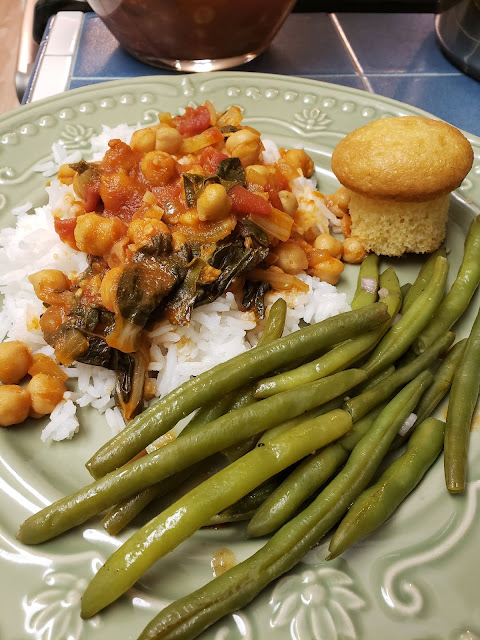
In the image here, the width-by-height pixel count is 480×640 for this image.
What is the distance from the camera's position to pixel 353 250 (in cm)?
325

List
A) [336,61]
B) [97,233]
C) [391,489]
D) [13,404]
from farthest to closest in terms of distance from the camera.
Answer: [336,61] < [97,233] < [13,404] < [391,489]

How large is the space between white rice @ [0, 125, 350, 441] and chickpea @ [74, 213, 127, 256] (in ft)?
0.99

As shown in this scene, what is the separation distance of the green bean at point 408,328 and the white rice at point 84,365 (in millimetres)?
460

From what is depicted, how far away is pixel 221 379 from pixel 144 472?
1.56ft

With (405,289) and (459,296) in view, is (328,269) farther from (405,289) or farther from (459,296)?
(459,296)

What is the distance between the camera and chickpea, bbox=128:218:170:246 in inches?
108

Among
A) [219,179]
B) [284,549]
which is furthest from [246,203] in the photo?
[284,549]

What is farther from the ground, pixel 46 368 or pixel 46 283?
pixel 46 283

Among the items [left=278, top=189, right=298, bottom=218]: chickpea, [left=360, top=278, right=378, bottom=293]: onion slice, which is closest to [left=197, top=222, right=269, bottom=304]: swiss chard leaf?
[left=278, top=189, right=298, bottom=218]: chickpea

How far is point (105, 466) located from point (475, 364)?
165 cm

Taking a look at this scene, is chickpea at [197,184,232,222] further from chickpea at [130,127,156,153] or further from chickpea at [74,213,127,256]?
chickpea at [130,127,156,153]

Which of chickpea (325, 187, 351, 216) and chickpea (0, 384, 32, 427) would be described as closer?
chickpea (0, 384, 32, 427)

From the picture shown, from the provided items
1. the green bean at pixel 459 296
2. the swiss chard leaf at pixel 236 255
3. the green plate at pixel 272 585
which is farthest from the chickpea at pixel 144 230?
the green bean at pixel 459 296

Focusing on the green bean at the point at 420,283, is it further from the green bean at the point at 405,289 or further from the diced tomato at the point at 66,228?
the diced tomato at the point at 66,228
